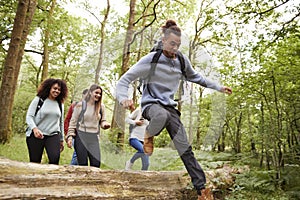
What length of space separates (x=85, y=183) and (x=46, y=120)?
42.1 inches

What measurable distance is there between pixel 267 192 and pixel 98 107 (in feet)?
9.79

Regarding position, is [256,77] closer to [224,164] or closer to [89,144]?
[224,164]

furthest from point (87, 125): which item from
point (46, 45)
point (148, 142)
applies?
point (46, 45)

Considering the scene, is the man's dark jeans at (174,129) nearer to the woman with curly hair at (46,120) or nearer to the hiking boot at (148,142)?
the hiking boot at (148,142)

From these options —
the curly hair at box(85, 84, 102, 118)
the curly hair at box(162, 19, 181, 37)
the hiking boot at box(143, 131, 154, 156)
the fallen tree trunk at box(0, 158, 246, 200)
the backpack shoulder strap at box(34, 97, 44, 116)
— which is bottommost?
the fallen tree trunk at box(0, 158, 246, 200)

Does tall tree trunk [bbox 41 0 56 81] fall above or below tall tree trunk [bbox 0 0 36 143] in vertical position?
above

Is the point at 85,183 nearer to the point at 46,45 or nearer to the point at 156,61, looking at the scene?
the point at 156,61

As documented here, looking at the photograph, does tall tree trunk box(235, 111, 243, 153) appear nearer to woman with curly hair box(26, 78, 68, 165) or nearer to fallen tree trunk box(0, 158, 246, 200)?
fallen tree trunk box(0, 158, 246, 200)

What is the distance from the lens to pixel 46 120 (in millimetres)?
4281

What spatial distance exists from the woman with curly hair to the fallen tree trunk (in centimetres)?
22

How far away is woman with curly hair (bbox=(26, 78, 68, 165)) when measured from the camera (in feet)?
13.8

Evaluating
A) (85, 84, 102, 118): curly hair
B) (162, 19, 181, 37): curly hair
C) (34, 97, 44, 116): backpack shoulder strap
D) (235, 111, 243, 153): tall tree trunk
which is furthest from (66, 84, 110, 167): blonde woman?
(235, 111, 243, 153): tall tree trunk

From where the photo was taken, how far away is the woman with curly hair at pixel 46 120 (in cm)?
422

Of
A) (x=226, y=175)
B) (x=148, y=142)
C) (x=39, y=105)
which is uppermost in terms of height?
(x=39, y=105)
